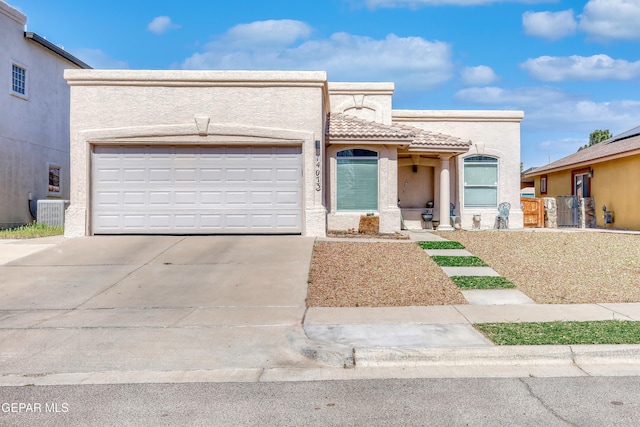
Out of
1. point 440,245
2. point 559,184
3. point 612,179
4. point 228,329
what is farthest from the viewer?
point 559,184

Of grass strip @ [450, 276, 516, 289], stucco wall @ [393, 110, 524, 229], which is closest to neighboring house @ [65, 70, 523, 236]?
grass strip @ [450, 276, 516, 289]

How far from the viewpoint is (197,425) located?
13.5 ft

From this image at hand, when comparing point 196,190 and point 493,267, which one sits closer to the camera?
point 493,267

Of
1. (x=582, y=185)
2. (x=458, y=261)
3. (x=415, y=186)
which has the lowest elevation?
(x=458, y=261)

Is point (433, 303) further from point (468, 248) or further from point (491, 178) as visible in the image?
point (491, 178)

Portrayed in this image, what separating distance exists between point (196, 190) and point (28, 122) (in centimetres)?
1084

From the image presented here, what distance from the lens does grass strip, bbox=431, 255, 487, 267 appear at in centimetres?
1109

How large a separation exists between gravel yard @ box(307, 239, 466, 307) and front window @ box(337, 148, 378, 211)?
369 centimetres

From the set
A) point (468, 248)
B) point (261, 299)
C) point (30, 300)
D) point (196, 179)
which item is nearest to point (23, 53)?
point (196, 179)

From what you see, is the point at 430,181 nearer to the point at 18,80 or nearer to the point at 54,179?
the point at 54,179

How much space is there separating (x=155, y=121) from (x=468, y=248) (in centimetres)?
948

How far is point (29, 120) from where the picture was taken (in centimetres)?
2014

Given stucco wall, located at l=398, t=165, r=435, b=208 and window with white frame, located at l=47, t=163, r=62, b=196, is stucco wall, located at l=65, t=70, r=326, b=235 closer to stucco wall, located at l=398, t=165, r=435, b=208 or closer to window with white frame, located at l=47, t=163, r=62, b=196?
stucco wall, located at l=398, t=165, r=435, b=208
